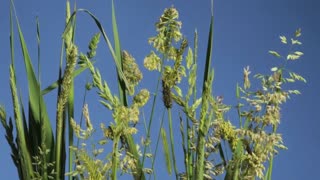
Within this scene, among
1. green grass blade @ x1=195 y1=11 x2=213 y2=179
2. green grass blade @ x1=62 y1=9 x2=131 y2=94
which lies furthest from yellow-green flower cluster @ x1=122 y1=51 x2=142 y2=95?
green grass blade @ x1=195 y1=11 x2=213 y2=179

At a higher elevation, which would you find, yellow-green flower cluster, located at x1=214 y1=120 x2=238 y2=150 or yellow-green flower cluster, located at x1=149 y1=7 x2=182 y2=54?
yellow-green flower cluster, located at x1=149 y1=7 x2=182 y2=54

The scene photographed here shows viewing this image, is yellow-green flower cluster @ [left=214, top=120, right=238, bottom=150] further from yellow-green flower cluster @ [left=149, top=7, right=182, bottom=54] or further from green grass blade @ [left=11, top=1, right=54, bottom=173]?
green grass blade @ [left=11, top=1, right=54, bottom=173]

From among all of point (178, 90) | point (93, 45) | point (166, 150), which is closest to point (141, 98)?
point (178, 90)

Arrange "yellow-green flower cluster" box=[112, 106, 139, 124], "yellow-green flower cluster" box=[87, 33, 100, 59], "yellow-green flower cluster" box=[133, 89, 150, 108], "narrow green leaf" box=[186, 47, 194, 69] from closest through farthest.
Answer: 1. "yellow-green flower cluster" box=[112, 106, 139, 124]
2. "yellow-green flower cluster" box=[133, 89, 150, 108]
3. "narrow green leaf" box=[186, 47, 194, 69]
4. "yellow-green flower cluster" box=[87, 33, 100, 59]

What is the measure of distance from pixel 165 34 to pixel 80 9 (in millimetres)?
243

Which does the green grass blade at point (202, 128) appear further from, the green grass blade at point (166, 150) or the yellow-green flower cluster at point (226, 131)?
the green grass blade at point (166, 150)

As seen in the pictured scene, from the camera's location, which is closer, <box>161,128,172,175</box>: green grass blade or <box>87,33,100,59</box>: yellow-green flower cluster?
<box>161,128,172,175</box>: green grass blade

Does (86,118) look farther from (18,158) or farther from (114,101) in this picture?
(18,158)

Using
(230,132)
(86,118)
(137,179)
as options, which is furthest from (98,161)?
(230,132)

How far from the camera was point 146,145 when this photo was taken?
48.9 inches

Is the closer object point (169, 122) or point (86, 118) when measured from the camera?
point (86, 118)

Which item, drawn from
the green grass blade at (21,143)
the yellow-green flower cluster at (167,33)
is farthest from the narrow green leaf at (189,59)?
the green grass blade at (21,143)

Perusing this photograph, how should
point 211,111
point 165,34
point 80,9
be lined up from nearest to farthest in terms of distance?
1. point 211,111
2. point 165,34
3. point 80,9

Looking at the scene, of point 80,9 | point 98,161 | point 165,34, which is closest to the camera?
point 98,161
